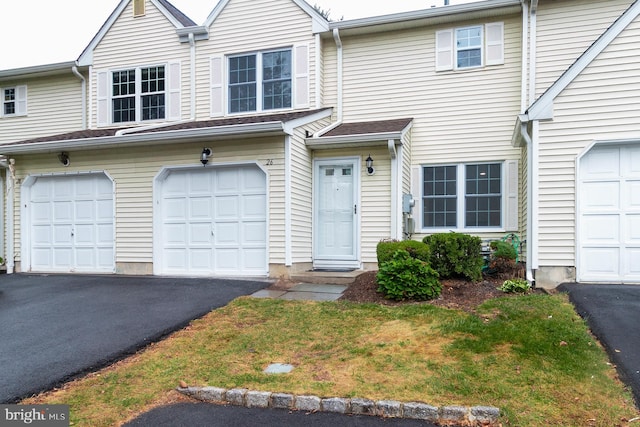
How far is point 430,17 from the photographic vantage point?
10.3m

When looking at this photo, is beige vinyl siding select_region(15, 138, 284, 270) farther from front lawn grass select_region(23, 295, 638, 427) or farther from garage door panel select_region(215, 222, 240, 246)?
front lawn grass select_region(23, 295, 638, 427)

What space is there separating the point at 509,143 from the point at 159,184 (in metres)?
7.99

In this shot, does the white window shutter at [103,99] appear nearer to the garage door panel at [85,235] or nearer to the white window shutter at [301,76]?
the garage door panel at [85,235]

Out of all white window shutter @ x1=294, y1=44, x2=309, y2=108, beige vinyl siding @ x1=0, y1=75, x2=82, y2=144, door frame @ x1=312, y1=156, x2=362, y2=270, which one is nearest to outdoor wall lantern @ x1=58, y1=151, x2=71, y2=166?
beige vinyl siding @ x1=0, y1=75, x2=82, y2=144

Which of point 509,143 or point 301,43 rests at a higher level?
point 301,43

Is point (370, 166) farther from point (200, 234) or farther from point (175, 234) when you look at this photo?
point (175, 234)

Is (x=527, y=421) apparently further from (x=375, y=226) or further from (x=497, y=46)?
(x=497, y=46)

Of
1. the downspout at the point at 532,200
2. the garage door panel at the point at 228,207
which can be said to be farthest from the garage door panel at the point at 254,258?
the downspout at the point at 532,200

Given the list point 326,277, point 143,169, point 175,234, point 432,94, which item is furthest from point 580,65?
point 143,169

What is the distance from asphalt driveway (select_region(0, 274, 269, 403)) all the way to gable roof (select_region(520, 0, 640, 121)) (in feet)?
19.1

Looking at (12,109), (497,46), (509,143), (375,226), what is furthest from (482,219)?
(12,109)

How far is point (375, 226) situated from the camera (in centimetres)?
985

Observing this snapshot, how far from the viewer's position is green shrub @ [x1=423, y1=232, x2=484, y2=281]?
780 centimetres

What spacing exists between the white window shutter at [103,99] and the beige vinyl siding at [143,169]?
2303mm
